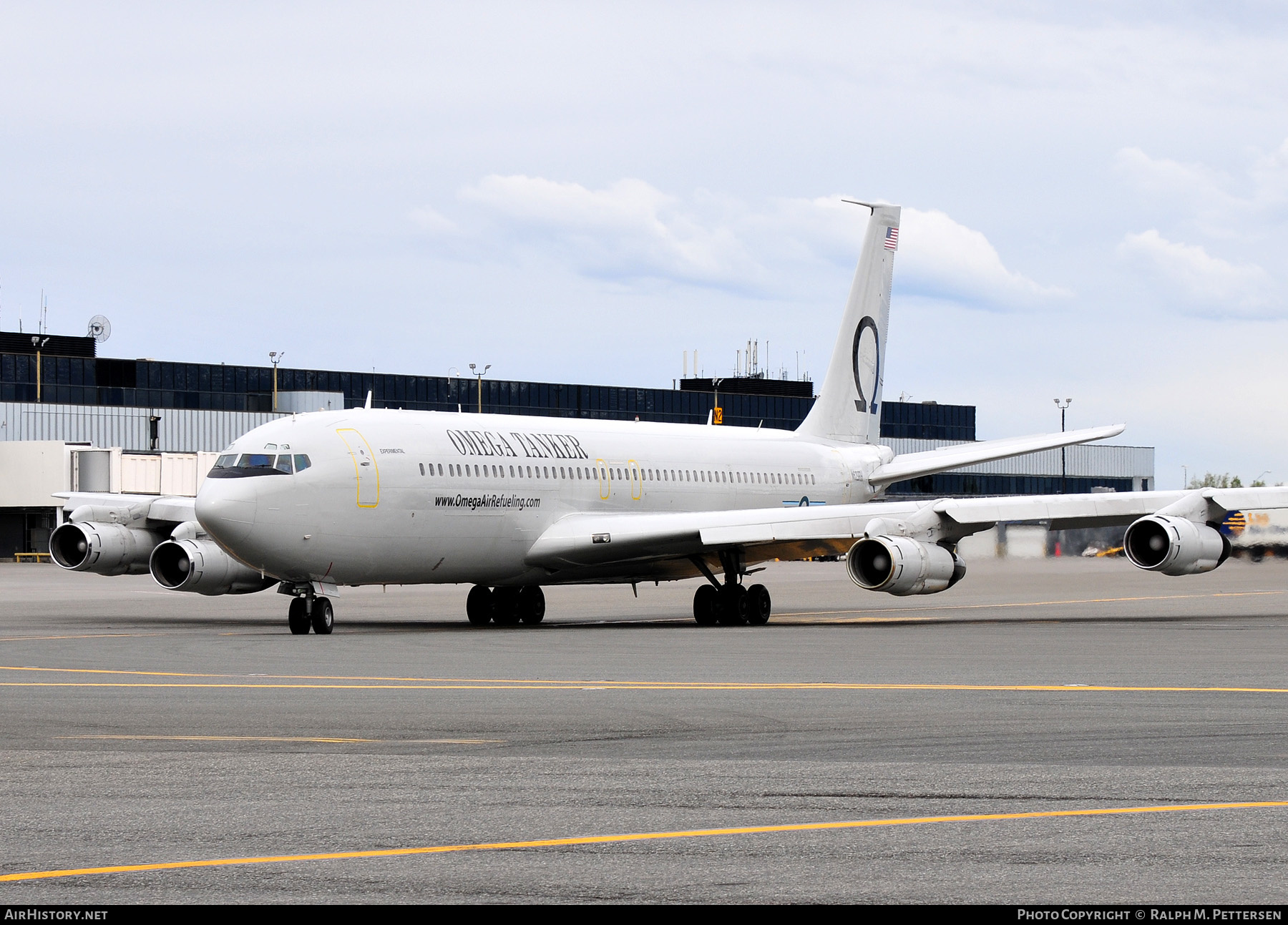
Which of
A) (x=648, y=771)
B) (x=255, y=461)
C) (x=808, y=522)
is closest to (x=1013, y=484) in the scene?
(x=808, y=522)

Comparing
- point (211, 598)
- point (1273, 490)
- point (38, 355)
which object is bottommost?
point (211, 598)

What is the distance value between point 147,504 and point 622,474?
34.7 ft

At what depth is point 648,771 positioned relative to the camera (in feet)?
42.7

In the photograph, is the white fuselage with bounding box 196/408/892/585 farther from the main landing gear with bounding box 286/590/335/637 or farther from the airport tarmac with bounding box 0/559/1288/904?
the airport tarmac with bounding box 0/559/1288/904

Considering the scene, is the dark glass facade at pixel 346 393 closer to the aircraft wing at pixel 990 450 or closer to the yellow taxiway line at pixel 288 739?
the aircraft wing at pixel 990 450

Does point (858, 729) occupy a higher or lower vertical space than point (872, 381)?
lower

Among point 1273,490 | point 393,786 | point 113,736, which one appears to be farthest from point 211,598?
point 393,786

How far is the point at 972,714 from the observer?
55.9ft

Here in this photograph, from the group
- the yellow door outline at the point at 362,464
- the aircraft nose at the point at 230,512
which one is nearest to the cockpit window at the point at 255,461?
the aircraft nose at the point at 230,512

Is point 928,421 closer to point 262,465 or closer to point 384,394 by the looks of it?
point 384,394

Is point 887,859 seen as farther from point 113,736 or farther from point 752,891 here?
point 113,736

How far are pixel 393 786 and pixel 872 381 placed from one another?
125ft

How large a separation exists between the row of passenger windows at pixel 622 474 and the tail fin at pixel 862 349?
297cm

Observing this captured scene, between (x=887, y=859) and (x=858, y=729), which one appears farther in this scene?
(x=858, y=729)
